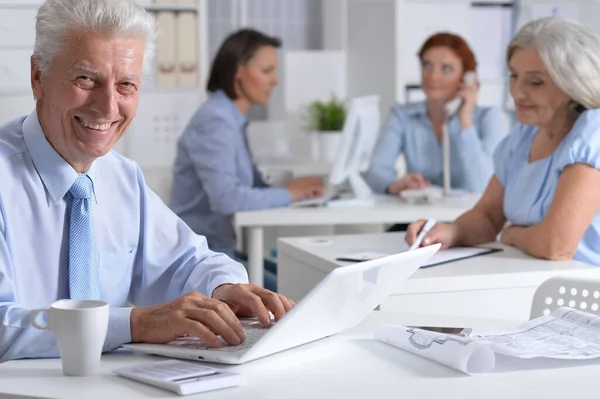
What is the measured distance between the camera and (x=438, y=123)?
4410mm

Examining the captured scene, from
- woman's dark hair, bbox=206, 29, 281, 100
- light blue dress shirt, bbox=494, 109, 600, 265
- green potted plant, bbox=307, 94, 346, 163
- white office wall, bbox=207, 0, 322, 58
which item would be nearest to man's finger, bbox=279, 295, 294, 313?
light blue dress shirt, bbox=494, 109, 600, 265

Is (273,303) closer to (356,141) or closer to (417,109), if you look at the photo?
(356,141)

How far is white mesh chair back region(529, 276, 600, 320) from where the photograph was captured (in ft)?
6.37

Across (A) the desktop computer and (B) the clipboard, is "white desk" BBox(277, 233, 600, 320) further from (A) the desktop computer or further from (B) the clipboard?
(A) the desktop computer

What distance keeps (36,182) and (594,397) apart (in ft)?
3.39

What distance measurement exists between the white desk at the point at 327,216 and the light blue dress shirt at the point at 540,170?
24.6 inches

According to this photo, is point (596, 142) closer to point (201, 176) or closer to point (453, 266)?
point (453, 266)

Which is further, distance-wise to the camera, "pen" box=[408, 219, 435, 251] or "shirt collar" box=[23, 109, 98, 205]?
"pen" box=[408, 219, 435, 251]

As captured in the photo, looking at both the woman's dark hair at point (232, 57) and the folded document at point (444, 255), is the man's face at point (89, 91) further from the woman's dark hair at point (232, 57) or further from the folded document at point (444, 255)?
the woman's dark hair at point (232, 57)

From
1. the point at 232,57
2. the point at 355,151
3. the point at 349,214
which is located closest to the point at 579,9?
the point at 232,57

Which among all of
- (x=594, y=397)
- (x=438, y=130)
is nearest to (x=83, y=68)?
(x=594, y=397)

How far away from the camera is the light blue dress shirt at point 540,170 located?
8.72 ft

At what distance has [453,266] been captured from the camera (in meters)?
2.50

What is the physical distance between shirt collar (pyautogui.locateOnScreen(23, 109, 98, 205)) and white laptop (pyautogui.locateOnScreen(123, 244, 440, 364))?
0.38 meters
